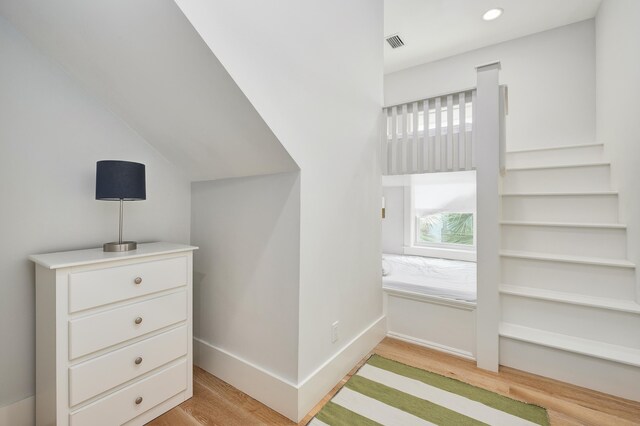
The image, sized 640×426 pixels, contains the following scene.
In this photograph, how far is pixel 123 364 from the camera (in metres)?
1.33

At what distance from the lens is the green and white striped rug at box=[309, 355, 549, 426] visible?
4.65 feet

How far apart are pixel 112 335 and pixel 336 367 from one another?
1.18 m

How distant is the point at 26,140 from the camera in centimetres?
135

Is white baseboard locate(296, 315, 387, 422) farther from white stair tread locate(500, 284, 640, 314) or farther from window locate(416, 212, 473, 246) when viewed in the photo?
window locate(416, 212, 473, 246)

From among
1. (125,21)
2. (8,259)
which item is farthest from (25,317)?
(125,21)

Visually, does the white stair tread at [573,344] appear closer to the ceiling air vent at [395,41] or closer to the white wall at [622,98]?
the white wall at [622,98]

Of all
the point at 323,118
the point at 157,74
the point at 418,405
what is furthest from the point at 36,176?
the point at 418,405

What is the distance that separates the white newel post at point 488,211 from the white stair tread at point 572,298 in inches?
9.0

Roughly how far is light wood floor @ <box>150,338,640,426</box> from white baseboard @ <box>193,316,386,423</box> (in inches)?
1.4

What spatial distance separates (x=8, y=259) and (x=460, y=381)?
2429 millimetres

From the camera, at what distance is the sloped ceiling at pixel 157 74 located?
1076 mm

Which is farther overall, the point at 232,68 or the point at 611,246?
the point at 611,246

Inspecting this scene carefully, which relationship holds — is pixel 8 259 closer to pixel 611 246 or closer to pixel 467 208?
pixel 611 246

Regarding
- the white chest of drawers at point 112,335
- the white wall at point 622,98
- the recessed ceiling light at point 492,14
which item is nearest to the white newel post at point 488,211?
the white wall at point 622,98
